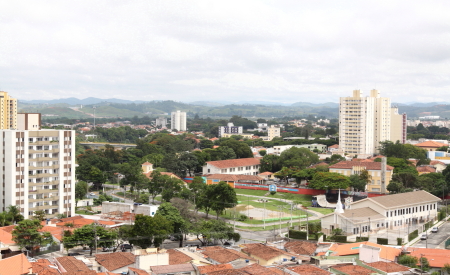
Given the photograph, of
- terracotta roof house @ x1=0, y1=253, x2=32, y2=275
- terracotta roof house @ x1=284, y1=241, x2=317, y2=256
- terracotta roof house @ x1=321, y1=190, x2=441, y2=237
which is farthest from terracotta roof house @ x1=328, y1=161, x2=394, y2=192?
terracotta roof house @ x1=0, y1=253, x2=32, y2=275

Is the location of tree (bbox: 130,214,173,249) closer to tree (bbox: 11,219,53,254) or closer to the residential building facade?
→ tree (bbox: 11,219,53,254)

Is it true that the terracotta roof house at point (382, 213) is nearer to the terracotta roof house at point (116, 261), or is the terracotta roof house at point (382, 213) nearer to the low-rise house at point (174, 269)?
the low-rise house at point (174, 269)

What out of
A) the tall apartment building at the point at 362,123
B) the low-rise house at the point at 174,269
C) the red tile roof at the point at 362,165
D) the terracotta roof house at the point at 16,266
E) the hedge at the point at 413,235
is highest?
the tall apartment building at the point at 362,123

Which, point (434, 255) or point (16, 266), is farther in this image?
point (434, 255)

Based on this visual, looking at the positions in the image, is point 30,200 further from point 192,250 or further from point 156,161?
point 156,161

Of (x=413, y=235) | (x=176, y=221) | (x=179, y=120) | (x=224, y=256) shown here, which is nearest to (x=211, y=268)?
(x=224, y=256)

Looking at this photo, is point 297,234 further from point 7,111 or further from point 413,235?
point 7,111

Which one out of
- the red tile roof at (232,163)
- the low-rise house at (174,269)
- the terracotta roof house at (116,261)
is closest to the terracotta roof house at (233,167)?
the red tile roof at (232,163)
